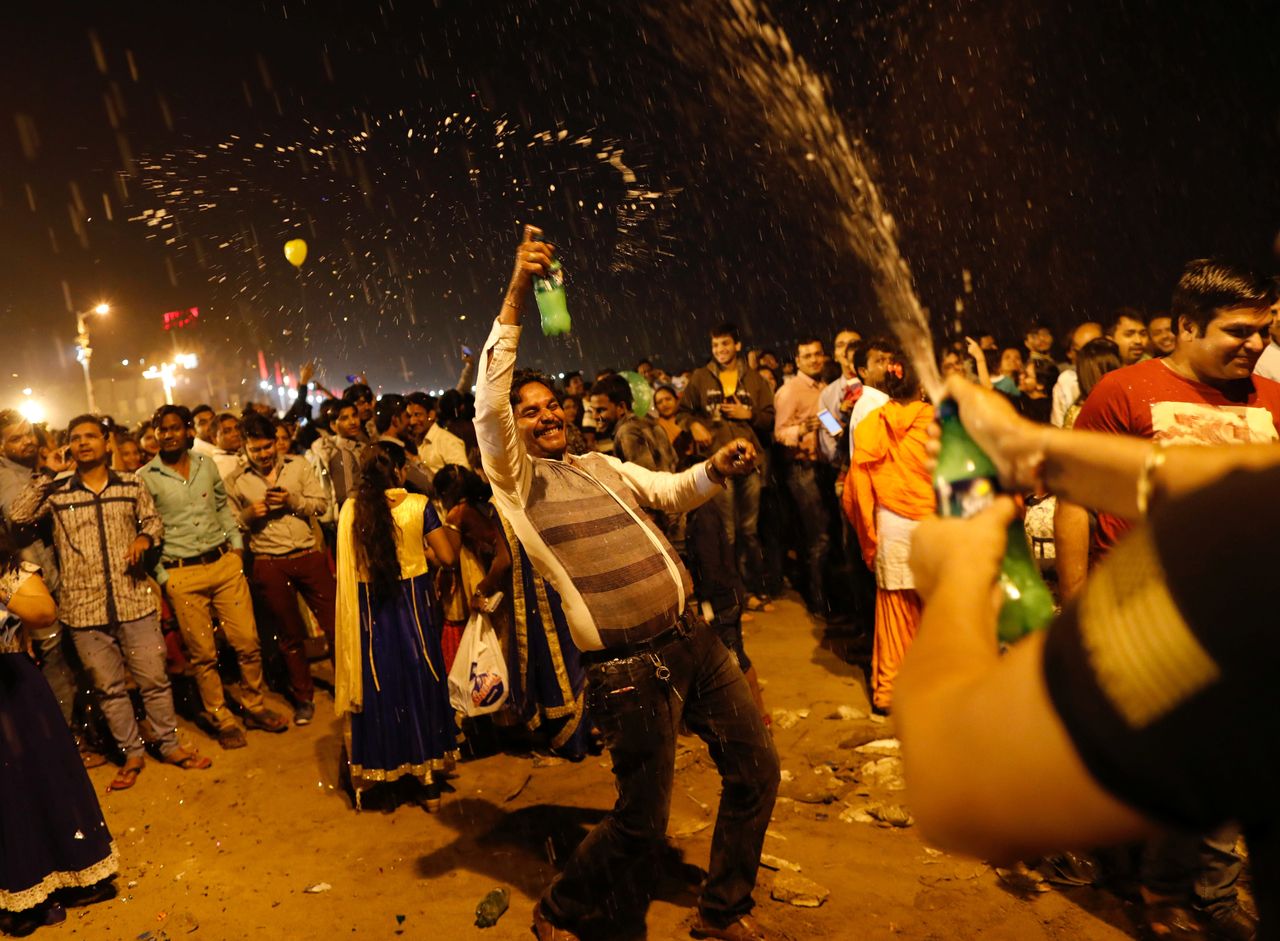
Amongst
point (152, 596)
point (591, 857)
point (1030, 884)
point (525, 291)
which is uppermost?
point (525, 291)

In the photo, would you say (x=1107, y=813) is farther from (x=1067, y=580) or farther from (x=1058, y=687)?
(x=1067, y=580)

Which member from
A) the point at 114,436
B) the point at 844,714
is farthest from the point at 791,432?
the point at 114,436

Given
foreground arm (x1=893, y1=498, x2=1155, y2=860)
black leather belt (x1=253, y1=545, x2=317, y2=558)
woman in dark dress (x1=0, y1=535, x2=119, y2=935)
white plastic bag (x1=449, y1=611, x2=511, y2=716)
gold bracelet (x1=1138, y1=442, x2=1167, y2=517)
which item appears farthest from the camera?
black leather belt (x1=253, y1=545, x2=317, y2=558)

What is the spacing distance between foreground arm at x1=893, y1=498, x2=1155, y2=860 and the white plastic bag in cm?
410

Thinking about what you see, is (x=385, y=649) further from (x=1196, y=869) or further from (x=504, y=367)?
(x=1196, y=869)

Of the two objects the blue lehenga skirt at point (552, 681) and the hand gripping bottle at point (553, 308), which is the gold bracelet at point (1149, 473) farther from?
the blue lehenga skirt at point (552, 681)

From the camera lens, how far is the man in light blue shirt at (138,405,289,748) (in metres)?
6.30

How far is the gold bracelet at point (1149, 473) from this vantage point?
3.66ft

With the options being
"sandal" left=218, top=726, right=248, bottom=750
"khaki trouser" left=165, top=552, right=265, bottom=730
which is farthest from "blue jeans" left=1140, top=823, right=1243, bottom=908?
"khaki trouser" left=165, top=552, right=265, bottom=730

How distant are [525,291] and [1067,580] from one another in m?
2.53

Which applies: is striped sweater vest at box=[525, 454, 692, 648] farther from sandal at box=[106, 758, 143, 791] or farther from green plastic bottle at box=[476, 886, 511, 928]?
sandal at box=[106, 758, 143, 791]

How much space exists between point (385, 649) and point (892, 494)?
3.45 metres

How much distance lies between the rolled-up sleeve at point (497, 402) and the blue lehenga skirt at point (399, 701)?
2.36 meters

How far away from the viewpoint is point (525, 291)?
10.3 ft
